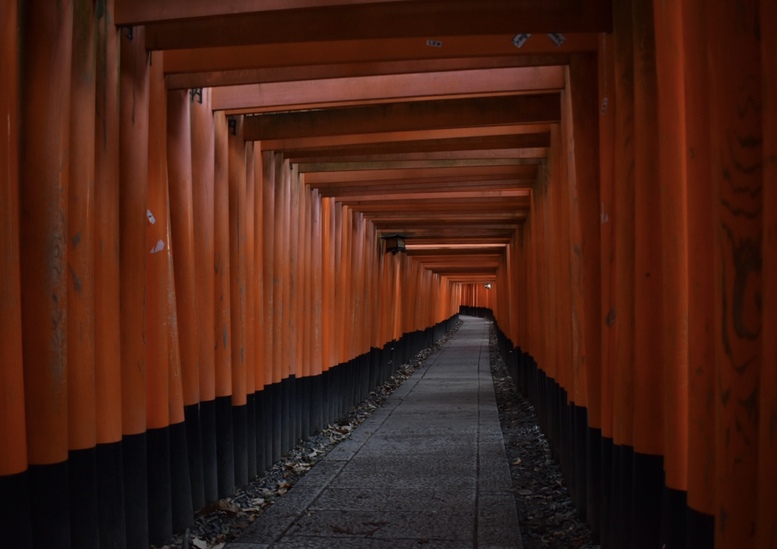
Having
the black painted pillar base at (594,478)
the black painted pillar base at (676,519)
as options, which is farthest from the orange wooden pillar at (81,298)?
the black painted pillar base at (594,478)

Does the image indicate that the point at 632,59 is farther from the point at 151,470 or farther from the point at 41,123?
the point at 151,470

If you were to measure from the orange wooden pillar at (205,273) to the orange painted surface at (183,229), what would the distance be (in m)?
0.27

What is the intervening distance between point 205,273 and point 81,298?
84.4 inches

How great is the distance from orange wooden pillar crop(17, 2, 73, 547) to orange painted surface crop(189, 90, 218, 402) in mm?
2261

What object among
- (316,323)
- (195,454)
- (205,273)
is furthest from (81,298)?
(316,323)

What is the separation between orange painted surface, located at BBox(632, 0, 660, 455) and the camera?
376 cm

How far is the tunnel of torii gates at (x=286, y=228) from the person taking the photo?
2514mm

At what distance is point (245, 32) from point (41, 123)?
146cm

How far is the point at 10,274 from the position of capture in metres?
3.53

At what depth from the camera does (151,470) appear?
527 cm

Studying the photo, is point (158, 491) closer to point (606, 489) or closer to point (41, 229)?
point (41, 229)

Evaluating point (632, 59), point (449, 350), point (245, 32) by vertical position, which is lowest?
point (449, 350)

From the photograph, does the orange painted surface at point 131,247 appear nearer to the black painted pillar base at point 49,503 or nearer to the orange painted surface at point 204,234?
the black painted pillar base at point 49,503

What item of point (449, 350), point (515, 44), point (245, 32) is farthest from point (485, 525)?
point (449, 350)
